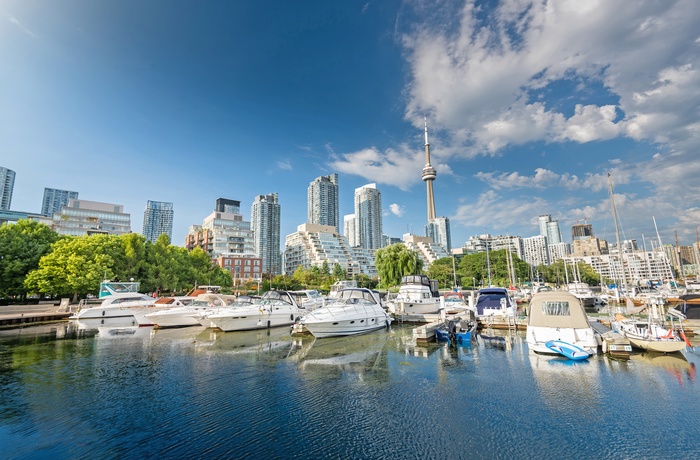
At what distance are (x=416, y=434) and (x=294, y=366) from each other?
793 centimetres

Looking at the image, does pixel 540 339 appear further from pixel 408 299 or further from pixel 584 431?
pixel 408 299

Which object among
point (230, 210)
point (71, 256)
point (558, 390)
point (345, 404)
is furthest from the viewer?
point (230, 210)

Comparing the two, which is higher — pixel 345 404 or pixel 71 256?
pixel 71 256

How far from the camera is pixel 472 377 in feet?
43.8

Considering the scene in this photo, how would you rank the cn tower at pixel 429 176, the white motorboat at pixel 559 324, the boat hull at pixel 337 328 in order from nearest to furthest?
the white motorboat at pixel 559 324 < the boat hull at pixel 337 328 < the cn tower at pixel 429 176

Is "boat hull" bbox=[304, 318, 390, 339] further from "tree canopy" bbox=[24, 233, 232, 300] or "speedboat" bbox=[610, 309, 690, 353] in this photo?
"tree canopy" bbox=[24, 233, 232, 300]

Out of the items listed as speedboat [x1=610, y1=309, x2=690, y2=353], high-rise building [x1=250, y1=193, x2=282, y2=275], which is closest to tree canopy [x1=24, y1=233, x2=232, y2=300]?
speedboat [x1=610, y1=309, x2=690, y2=353]

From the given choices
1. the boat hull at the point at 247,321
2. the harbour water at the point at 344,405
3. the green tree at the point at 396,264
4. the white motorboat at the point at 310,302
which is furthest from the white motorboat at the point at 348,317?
the green tree at the point at 396,264

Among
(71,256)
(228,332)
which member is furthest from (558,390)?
(71,256)

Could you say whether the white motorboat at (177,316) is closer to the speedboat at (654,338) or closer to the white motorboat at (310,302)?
the white motorboat at (310,302)

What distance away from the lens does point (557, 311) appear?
17.0 m

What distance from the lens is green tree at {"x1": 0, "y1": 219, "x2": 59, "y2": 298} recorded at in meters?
37.2

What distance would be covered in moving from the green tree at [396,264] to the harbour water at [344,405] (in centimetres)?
4416

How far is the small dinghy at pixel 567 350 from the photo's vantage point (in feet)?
50.5
